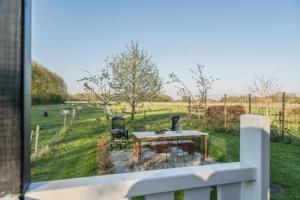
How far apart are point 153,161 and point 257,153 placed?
Answer: 478 centimetres

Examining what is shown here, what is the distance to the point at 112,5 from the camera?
339 inches

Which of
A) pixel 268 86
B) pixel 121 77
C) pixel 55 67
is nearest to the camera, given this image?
pixel 268 86

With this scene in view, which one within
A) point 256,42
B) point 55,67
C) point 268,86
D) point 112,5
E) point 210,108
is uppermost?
point 112,5

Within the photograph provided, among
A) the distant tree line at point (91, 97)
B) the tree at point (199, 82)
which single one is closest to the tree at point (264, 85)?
the tree at point (199, 82)

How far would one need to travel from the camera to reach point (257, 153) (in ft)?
2.80

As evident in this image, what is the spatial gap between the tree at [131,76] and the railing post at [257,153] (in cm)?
1206

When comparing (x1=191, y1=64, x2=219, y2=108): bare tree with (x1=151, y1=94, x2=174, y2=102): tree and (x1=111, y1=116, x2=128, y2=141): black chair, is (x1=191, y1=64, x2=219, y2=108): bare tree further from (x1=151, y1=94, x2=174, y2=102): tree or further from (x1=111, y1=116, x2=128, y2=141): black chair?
(x1=111, y1=116, x2=128, y2=141): black chair

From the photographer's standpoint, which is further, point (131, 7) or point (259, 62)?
point (259, 62)

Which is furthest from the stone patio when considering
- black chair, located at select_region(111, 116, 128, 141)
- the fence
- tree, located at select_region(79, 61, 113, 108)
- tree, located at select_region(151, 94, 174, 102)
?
tree, located at select_region(151, 94, 174, 102)

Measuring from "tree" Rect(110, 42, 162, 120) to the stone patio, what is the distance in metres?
6.77

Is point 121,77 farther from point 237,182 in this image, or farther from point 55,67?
point 237,182

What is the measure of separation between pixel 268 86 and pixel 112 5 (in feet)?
23.8

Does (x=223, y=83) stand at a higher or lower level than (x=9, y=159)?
higher

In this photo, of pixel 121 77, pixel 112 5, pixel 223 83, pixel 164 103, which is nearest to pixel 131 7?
pixel 112 5
